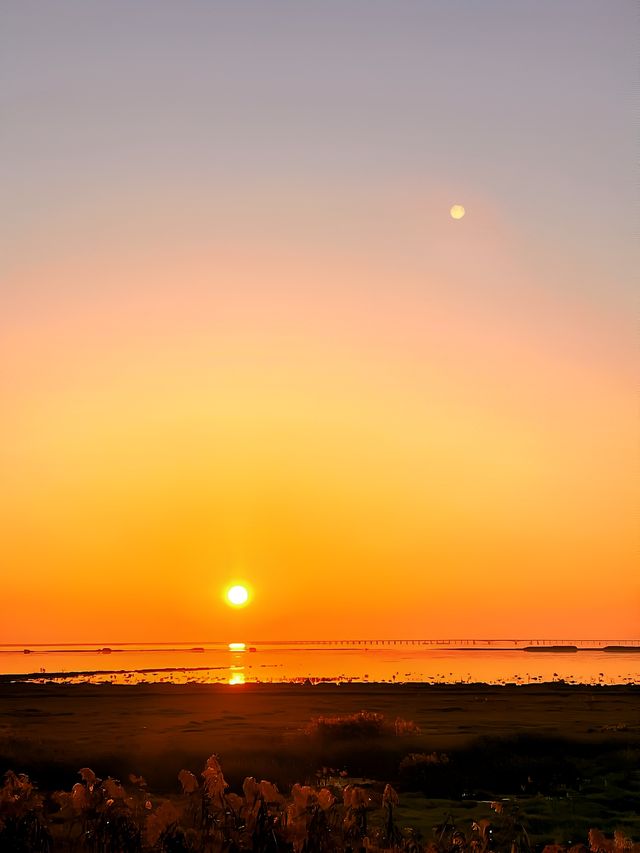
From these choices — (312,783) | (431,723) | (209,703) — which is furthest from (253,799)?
(209,703)

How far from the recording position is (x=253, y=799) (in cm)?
990

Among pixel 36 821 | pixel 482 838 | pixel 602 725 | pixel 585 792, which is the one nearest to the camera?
pixel 482 838

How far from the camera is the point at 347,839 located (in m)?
9.59

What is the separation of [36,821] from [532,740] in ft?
83.1

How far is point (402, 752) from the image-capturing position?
31.1 metres

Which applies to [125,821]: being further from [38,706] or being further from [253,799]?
[38,706]

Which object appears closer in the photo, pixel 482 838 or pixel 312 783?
pixel 482 838

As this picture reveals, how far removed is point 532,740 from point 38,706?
35.6 m

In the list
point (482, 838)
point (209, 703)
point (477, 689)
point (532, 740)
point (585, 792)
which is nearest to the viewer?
point (482, 838)

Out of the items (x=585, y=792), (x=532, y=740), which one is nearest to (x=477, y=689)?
(x=532, y=740)

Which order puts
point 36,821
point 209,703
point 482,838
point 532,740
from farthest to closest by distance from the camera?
point 209,703
point 532,740
point 36,821
point 482,838

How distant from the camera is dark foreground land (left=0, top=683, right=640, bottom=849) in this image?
22656 millimetres

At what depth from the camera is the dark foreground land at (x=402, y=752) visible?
892 inches

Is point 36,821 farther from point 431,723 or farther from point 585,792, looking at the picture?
point 431,723
